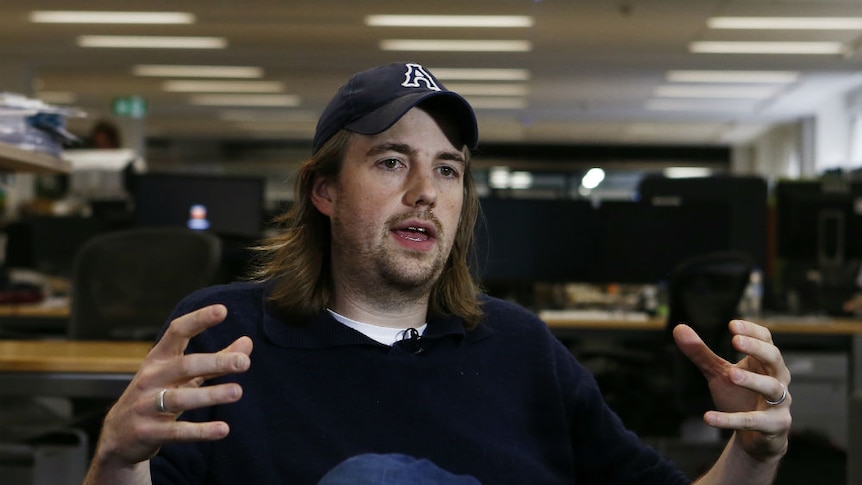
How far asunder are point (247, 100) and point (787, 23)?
722cm

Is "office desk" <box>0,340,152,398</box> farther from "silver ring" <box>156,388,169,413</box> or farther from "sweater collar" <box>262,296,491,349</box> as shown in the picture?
"silver ring" <box>156,388,169,413</box>

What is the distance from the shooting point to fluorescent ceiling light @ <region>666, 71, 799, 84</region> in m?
10.3

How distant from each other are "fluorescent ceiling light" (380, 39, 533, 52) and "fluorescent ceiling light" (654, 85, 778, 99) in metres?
2.71

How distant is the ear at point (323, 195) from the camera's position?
1398 mm

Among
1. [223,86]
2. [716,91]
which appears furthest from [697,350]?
[223,86]

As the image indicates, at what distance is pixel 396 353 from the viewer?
1262 mm

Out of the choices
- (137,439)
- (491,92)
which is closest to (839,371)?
(137,439)

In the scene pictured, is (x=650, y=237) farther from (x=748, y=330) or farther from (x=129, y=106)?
(x=129, y=106)

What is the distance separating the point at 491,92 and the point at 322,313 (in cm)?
1072

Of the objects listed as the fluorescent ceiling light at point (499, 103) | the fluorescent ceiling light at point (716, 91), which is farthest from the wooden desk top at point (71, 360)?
the fluorescent ceiling light at point (499, 103)

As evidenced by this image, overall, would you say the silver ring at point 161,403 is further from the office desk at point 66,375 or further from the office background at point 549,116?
the office desk at point 66,375

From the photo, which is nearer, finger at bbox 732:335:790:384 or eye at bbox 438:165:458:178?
finger at bbox 732:335:790:384

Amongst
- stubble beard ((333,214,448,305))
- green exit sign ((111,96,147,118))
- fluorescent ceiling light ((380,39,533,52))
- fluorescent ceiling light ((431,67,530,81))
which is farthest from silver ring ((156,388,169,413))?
green exit sign ((111,96,147,118))

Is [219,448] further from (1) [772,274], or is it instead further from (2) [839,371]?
(1) [772,274]
